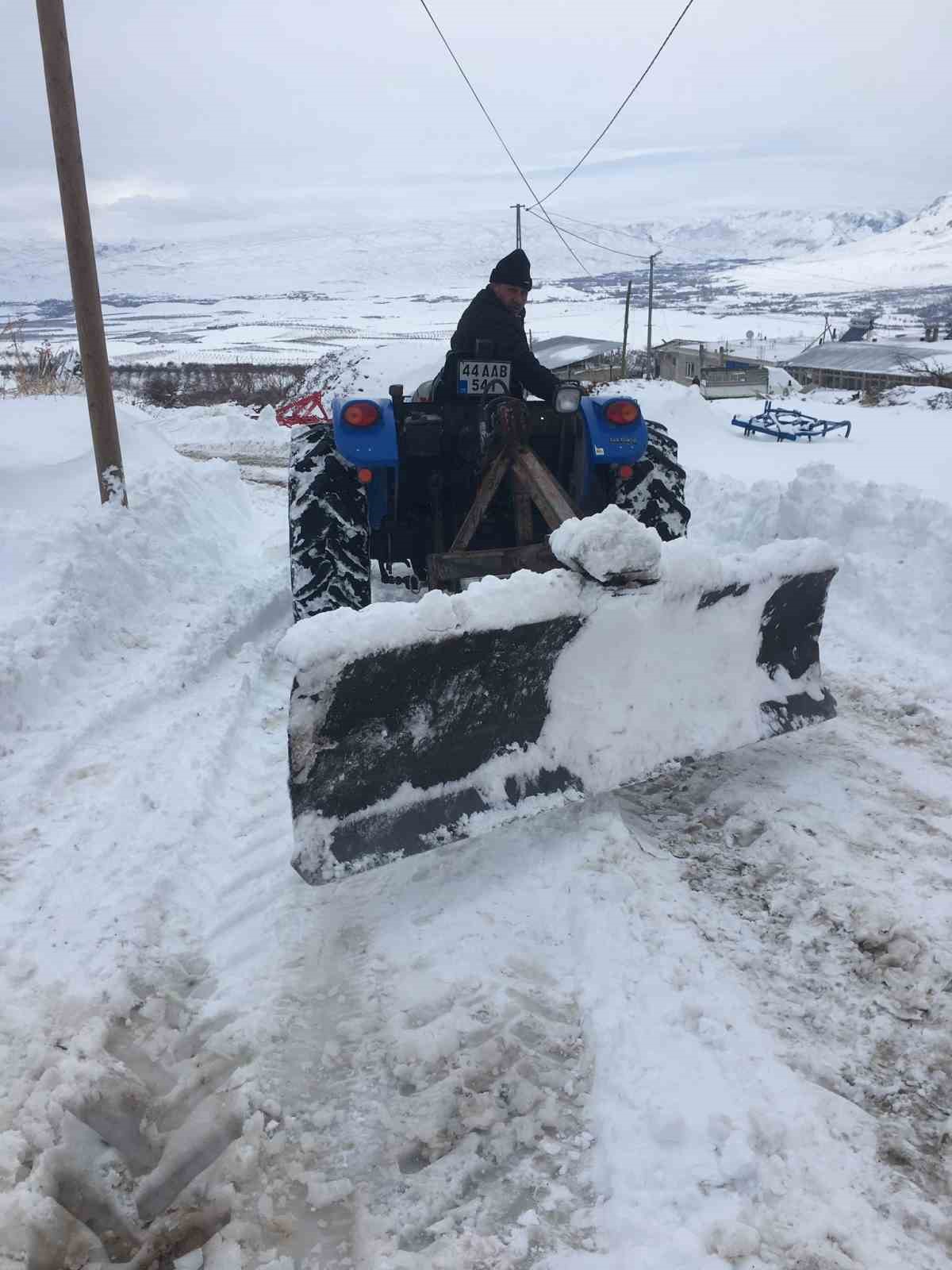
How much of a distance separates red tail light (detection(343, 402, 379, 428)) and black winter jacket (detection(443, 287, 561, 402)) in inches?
21.4

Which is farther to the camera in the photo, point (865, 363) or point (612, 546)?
point (865, 363)

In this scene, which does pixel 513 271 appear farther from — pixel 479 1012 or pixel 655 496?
pixel 479 1012

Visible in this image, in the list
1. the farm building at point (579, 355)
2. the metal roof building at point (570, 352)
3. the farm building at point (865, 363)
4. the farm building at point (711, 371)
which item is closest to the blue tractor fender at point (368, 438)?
the farm building at point (711, 371)

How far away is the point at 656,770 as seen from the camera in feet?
9.70

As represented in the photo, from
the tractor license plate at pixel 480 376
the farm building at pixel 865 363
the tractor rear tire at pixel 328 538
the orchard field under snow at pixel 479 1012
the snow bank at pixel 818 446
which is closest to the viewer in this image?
the orchard field under snow at pixel 479 1012

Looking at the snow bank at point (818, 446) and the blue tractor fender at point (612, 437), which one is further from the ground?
the blue tractor fender at point (612, 437)

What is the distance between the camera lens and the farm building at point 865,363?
47.8 meters

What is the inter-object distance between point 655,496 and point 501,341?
3.60 feet

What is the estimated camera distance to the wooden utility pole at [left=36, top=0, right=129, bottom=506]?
5.29m

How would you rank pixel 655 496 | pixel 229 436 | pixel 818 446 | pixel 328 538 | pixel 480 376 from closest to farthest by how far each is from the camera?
pixel 328 538 < pixel 480 376 < pixel 655 496 < pixel 818 446 < pixel 229 436

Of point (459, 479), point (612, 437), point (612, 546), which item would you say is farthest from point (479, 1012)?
point (612, 437)

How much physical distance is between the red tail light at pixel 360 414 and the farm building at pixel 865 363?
46709 millimetres

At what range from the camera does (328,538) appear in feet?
12.4

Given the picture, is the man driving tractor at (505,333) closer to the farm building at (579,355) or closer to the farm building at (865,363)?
the farm building at (579,355)
